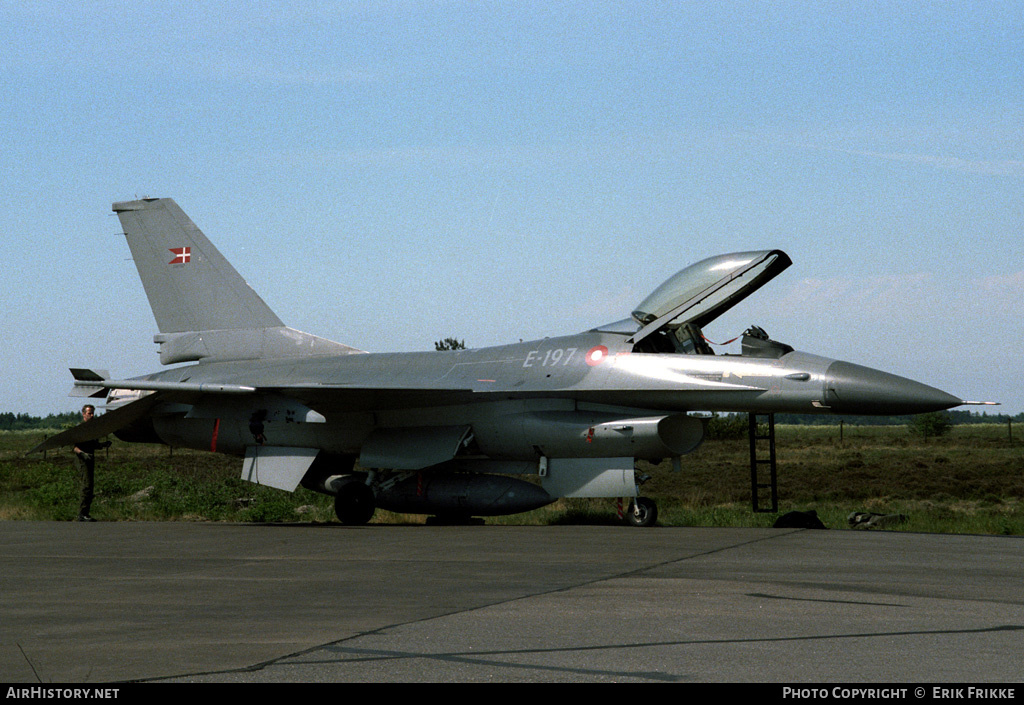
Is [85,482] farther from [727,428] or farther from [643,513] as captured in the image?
[727,428]

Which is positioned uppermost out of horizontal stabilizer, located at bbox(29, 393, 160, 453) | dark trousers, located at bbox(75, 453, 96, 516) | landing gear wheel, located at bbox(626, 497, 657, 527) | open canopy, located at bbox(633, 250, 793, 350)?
open canopy, located at bbox(633, 250, 793, 350)

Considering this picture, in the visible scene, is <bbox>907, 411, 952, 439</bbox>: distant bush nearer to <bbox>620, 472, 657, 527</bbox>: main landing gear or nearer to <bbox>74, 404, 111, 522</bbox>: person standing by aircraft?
<bbox>620, 472, 657, 527</bbox>: main landing gear

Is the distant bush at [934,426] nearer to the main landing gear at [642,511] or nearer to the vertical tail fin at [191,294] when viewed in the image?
the vertical tail fin at [191,294]

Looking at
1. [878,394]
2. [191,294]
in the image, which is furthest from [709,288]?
[191,294]

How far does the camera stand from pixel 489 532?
1366 cm

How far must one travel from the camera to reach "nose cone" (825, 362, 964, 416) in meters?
13.3

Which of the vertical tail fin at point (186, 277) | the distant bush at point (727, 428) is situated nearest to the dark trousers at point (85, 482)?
the vertical tail fin at point (186, 277)

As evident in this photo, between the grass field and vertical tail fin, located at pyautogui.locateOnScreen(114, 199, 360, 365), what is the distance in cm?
290

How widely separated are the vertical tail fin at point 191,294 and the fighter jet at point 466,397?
33 millimetres

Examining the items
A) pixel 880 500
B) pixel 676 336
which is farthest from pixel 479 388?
pixel 880 500

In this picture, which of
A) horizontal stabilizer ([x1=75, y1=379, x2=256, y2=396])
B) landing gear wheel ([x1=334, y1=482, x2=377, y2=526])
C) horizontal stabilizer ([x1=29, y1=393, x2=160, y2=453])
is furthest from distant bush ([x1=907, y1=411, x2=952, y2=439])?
horizontal stabilizer ([x1=75, y1=379, x2=256, y2=396])

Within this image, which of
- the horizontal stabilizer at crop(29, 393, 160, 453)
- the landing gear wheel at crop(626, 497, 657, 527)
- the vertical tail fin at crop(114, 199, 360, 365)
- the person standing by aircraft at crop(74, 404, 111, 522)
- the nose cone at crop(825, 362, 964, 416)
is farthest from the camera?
the vertical tail fin at crop(114, 199, 360, 365)

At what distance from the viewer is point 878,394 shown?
13.4 meters
